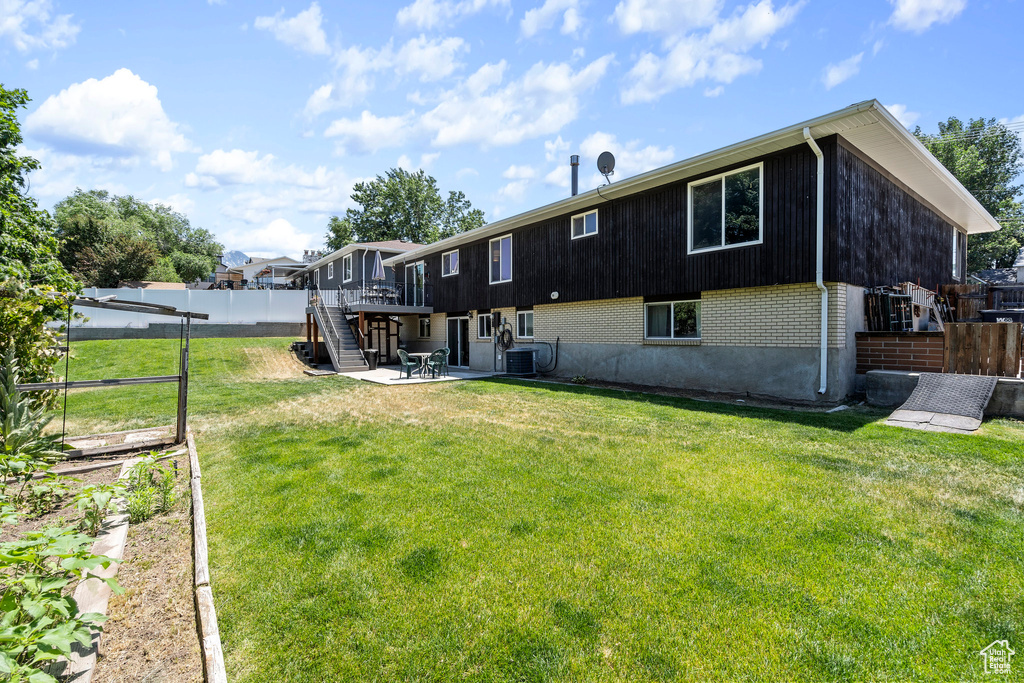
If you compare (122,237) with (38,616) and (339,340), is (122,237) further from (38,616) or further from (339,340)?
(38,616)

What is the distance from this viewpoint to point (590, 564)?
301cm

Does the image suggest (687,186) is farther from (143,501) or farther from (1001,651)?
(143,501)

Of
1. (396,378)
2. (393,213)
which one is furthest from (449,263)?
(393,213)

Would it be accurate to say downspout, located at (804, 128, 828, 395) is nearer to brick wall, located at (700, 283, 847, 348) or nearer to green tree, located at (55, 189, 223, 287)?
brick wall, located at (700, 283, 847, 348)

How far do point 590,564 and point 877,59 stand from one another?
1669cm

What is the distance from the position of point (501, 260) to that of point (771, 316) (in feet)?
32.6

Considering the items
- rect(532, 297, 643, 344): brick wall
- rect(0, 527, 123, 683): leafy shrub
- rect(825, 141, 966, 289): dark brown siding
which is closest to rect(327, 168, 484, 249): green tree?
rect(532, 297, 643, 344): brick wall

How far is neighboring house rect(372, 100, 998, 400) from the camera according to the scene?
887cm

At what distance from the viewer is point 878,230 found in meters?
10.5

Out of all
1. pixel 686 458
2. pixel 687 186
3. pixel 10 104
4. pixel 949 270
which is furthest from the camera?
pixel 949 270

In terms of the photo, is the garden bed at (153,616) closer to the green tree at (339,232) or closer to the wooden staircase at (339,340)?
the wooden staircase at (339,340)

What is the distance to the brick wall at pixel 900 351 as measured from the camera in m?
8.52

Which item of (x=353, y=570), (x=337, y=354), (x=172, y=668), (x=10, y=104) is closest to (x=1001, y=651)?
(x=353, y=570)

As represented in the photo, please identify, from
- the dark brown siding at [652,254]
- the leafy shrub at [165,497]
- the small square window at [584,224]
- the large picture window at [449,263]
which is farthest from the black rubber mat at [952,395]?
the large picture window at [449,263]
